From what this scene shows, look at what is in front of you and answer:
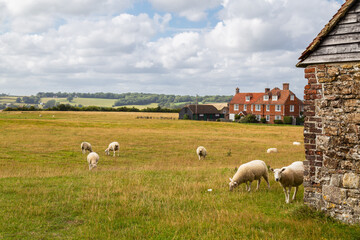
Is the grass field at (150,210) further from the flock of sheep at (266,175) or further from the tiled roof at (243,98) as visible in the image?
the tiled roof at (243,98)

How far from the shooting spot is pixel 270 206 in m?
10.4

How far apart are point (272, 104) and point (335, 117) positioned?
7936 centimetres

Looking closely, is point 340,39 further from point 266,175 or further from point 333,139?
point 266,175

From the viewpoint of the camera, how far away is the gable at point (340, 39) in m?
8.62

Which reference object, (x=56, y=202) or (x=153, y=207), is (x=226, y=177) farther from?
(x=56, y=202)

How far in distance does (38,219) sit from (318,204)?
28.3ft

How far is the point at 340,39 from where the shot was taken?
8.88 m

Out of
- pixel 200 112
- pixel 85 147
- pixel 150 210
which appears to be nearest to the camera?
pixel 150 210

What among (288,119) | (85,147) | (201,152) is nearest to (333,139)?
(201,152)

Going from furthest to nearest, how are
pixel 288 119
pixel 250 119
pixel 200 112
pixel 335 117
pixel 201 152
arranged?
pixel 200 112 < pixel 250 119 < pixel 288 119 < pixel 201 152 < pixel 335 117

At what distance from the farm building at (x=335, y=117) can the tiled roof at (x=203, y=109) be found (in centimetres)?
9555

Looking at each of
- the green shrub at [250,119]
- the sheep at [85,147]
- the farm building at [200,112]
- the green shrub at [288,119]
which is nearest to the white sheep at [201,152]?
the sheep at [85,147]

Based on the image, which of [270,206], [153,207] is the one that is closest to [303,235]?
[270,206]

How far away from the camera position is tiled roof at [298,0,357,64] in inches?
343
